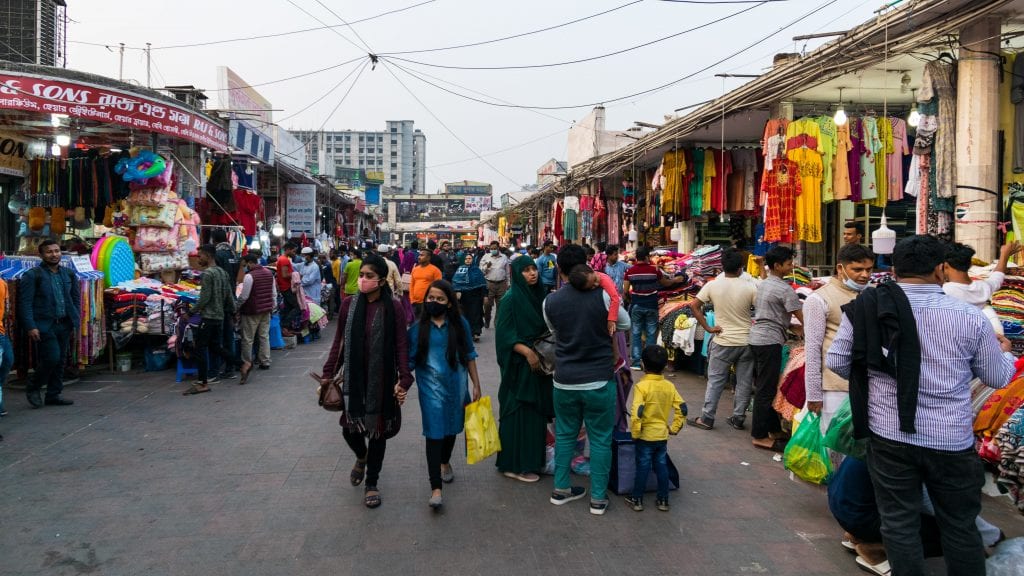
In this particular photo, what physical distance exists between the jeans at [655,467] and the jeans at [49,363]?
253 inches

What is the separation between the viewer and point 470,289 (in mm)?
11562

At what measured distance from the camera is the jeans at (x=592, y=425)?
4398 millimetres

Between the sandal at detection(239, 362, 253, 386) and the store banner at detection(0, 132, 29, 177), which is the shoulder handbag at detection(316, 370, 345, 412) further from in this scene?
the store banner at detection(0, 132, 29, 177)

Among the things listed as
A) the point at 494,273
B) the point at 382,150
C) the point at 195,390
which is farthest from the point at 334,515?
the point at 382,150

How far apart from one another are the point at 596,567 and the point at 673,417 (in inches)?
53.0

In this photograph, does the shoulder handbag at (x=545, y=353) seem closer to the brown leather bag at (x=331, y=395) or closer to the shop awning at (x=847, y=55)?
the brown leather bag at (x=331, y=395)

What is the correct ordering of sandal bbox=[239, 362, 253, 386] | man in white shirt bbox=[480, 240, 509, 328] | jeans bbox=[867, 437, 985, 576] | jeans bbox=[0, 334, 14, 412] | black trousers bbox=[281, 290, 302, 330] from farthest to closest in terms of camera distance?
1. man in white shirt bbox=[480, 240, 509, 328]
2. black trousers bbox=[281, 290, 302, 330]
3. sandal bbox=[239, 362, 253, 386]
4. jeans bbox=[0, 334, 14, 412]
5. jeans bbox=[867, 437, 985, 576]

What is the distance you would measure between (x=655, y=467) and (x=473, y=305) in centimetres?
734

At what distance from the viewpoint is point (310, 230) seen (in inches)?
741

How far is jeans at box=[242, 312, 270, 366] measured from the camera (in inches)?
364

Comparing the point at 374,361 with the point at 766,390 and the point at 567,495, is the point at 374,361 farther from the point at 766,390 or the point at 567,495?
the point at 766,390

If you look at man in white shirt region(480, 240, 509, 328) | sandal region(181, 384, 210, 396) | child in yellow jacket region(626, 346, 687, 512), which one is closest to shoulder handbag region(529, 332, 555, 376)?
child in yellow jacket region(626, 346, 687, 512)

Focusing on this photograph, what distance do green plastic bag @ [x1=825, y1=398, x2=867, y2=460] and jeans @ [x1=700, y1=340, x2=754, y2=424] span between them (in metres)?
2.63

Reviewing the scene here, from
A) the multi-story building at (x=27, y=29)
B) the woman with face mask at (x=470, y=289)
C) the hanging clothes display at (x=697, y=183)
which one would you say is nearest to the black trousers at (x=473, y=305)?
the woman with face mask at (x=470, y=289)
